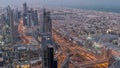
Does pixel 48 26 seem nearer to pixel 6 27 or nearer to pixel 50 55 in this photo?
pixel 6 27

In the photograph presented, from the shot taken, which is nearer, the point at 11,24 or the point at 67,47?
the point at 67,47

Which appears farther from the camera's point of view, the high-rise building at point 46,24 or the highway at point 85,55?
the high-rise building at point 46,24

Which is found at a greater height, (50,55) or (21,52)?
(50,55)

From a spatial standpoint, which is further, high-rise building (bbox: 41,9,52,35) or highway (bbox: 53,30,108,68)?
high-rise building (bbox: 41,9,52,35)

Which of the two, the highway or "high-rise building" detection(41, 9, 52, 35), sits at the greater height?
"high-rise building" detection(41, 9, 52, 35)

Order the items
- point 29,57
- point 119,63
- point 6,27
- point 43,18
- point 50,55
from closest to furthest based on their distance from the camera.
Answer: point 119,63, point 50,55, point 29,57, point 43,18, point 6,27

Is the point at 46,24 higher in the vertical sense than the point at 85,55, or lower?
higher

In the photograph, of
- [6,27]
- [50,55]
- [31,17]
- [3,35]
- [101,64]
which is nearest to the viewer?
[50,55]

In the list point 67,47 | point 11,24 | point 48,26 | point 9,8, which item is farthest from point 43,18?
point 9,8

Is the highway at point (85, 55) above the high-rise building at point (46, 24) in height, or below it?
below

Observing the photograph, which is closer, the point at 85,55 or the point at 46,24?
the point at 85,55
